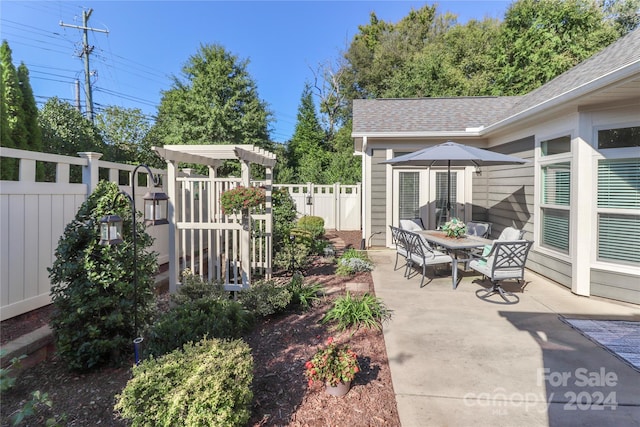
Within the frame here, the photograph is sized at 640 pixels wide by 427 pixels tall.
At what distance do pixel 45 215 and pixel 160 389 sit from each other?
2386mm

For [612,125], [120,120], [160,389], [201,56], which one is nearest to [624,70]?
[612,125]

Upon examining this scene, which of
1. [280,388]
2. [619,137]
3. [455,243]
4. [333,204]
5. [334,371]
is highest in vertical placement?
[619,137]

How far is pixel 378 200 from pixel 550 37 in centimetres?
1393

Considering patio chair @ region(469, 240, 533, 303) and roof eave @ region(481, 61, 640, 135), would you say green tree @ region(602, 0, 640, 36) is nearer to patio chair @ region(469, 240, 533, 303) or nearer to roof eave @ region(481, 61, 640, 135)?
roof eave @ region(481, 61, 640, 135)

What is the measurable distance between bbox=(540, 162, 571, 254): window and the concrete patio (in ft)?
3.09

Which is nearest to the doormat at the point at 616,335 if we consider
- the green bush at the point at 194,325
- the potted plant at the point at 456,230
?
the potted plant at the point at 456,230

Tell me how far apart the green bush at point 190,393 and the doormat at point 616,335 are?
9.75 feet

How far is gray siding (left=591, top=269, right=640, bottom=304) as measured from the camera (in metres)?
3.81

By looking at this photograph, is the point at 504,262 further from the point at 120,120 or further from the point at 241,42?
the point at 241,42

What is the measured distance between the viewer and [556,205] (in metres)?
4.69

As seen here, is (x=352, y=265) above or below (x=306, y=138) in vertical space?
below

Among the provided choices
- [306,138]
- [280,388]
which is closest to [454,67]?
[306,138]

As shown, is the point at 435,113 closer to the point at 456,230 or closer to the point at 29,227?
the point at 456,230

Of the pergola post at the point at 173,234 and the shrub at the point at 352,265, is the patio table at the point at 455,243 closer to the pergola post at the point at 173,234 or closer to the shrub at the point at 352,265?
the shrub at the point at 352,265
